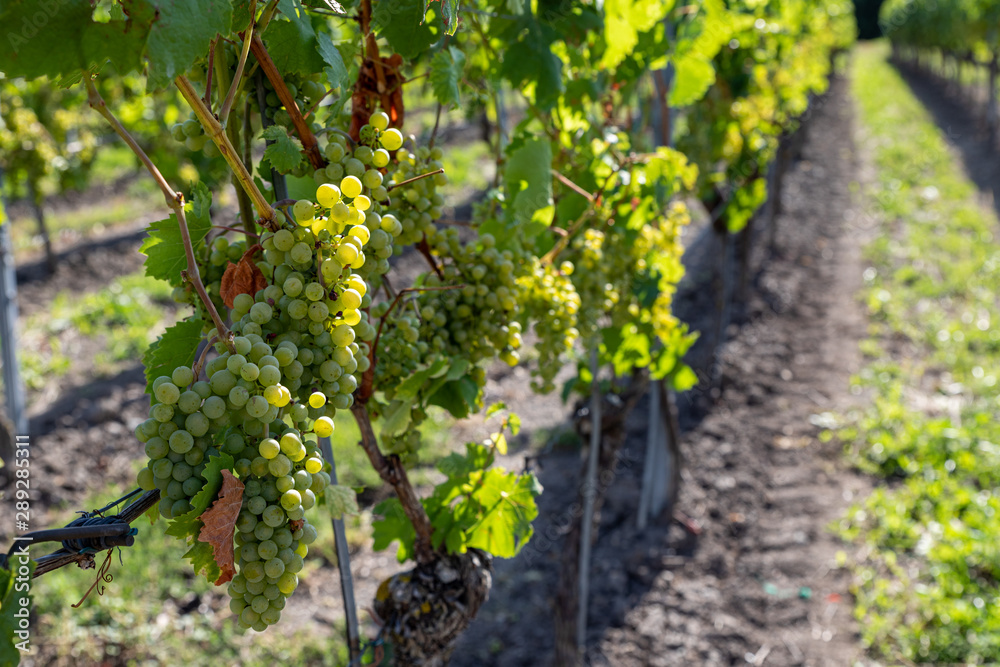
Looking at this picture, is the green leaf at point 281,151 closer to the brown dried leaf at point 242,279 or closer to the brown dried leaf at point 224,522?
the brown dried leaf at point 242,279

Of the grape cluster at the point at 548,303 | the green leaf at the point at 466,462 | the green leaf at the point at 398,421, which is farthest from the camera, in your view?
the grape cluster at the point at 548,303

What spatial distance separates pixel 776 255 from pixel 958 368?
248cm

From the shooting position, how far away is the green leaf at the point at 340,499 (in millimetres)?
1298

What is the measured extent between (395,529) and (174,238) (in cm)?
99

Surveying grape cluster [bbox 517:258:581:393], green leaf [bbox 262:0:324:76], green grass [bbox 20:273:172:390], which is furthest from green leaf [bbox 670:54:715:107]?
green grass [bbox 20:273:172:390]

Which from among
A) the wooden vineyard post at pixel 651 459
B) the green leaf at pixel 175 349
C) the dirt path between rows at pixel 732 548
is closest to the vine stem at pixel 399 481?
the green leaf at pixel 175 349

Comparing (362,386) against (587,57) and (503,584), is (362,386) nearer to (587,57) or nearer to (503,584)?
(587,57)

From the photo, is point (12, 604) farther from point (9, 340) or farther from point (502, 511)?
point (9, 340)

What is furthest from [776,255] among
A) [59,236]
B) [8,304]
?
[59,236]

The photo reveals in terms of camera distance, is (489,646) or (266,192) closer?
(266,192)

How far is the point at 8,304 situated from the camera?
4.54 meters

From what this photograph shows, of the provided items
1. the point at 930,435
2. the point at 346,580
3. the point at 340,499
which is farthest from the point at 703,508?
the point at 340,499

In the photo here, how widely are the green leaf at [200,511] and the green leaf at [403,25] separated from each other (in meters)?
0.77

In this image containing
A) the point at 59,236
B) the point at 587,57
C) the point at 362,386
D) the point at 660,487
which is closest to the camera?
the point at 362,386
